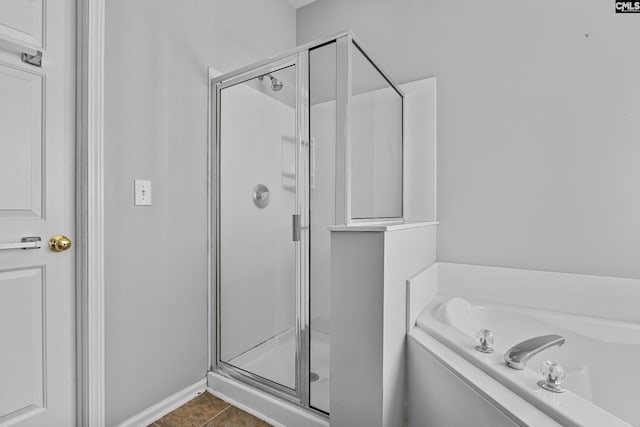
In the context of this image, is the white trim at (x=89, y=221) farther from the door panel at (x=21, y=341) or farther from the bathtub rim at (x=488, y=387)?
the bathtub rim at (x=488, y=387)

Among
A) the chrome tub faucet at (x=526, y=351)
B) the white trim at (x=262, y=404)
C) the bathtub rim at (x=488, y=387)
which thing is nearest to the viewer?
the bathtub rim at (x=488, y=387)

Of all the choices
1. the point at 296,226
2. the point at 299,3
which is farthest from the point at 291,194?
the point at 299,3

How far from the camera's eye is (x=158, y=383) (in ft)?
4.78

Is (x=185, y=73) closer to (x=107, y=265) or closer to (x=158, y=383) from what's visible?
(x=107, y=265)

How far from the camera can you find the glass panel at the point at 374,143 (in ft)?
4.43

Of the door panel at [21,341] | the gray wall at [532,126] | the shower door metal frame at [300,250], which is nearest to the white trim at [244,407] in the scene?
the shower door metal frame at [300,250]

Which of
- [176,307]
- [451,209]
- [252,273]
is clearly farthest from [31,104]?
[451,209]

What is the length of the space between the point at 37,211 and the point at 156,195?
0.43m

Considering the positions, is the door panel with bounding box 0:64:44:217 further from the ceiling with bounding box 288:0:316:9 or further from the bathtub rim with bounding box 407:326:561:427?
the ceiling with bounding box 288:0:316:9

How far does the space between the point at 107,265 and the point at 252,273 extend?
653 mm

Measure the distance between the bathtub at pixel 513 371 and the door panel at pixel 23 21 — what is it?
181 centimetres

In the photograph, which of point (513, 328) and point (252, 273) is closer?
point (513, 328)

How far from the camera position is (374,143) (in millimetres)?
1590

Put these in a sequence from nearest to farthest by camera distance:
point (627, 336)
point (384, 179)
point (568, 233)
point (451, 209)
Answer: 1. point (627, 336)
2. point (568, 233)
3. point (384, 179)
4. point (451, 209)
